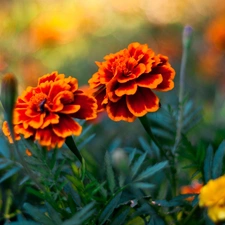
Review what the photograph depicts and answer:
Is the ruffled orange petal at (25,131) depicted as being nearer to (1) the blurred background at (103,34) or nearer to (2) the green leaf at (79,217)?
(2) the green leaf at (79,217)

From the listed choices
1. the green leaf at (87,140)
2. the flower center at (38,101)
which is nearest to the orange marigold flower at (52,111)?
the flower center at (38,101)

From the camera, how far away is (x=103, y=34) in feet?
8.07

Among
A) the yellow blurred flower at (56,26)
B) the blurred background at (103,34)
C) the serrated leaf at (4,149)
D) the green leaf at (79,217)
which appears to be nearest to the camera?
the green leaf at (79,217)

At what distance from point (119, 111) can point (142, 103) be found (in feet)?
0.10

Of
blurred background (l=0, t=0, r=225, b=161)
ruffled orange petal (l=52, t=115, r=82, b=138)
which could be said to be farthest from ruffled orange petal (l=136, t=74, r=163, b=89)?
blurred background (l=0, t=0, r=225, b=161)

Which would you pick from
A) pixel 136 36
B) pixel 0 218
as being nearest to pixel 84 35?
pixel 136 36

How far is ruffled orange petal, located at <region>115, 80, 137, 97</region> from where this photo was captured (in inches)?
22.9

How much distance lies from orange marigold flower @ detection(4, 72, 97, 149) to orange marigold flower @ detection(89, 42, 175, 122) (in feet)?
0.11

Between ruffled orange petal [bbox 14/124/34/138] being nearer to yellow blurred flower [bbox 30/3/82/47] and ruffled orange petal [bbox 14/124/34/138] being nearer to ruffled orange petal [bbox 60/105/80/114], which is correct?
ruffled orange petal [bbox 60/105/80/114]

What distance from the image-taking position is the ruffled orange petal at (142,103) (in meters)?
0.58

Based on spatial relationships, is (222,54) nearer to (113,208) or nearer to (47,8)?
(47,8)

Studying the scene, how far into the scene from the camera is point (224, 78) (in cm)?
183

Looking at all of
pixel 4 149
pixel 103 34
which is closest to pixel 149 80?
pixel 4 149

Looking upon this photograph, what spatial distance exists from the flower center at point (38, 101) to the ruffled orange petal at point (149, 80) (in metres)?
0.12
